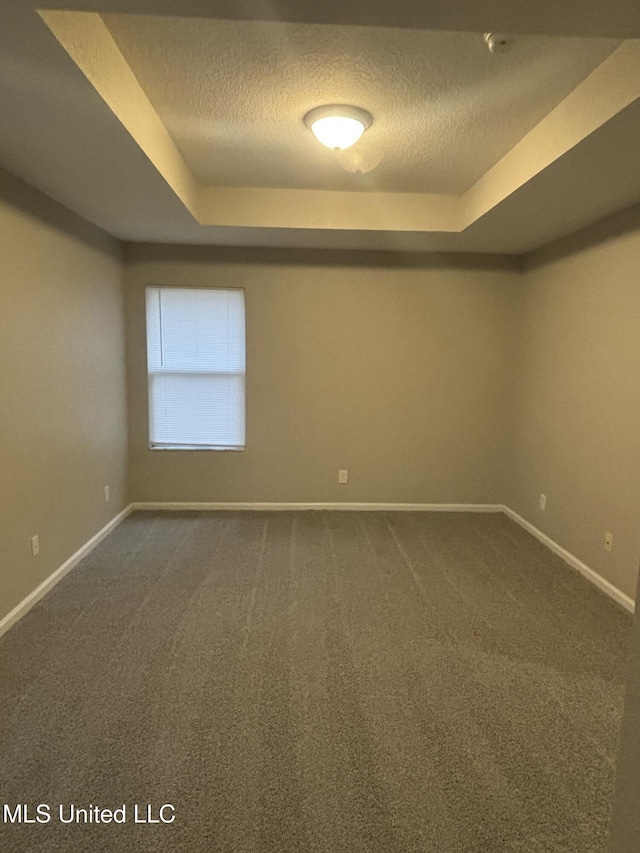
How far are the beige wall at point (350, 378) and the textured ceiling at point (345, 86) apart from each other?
1.30 m

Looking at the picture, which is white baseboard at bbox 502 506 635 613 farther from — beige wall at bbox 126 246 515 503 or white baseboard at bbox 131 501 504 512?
beige wall at bbox 126 246 515 503

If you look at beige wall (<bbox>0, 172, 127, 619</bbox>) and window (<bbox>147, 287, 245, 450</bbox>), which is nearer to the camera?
beige wall (<bbox>0, 172, 127, 619</bbox>)

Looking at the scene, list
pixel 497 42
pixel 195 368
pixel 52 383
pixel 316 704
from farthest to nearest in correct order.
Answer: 1. pixel 195 368
2. pixel 52 383
3. pixel 316 704
4. pixel 497 42

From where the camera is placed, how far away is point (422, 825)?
155 cm

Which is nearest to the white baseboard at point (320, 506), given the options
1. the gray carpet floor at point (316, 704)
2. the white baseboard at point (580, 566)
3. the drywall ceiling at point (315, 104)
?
the white baseboard at point (580, 566)

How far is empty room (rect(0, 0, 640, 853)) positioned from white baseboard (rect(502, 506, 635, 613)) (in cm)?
3

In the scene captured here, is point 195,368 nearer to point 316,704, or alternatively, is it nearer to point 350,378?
point 350,378

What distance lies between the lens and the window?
14.0 feet

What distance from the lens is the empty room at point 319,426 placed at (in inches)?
63.7

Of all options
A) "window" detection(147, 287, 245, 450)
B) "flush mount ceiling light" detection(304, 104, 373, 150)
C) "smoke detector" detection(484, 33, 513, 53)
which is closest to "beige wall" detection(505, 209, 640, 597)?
"smoke detector" detection(484, 33, 513, 53)

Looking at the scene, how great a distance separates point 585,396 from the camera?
11.0 feet

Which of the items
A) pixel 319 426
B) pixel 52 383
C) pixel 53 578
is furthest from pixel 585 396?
pixel 53 578

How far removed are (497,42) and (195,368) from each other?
3.20 m

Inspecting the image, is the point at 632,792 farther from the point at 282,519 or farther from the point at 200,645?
the point at 282,519
